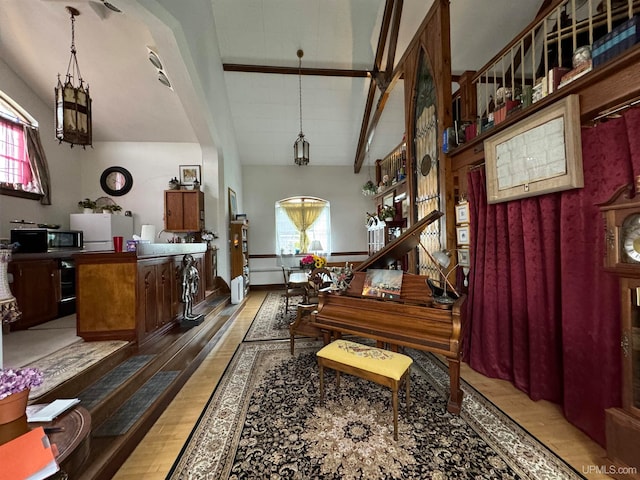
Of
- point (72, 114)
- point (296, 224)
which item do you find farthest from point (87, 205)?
point (296, 224)

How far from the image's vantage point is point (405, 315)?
2061 mm

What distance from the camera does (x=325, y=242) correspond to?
26.6ft

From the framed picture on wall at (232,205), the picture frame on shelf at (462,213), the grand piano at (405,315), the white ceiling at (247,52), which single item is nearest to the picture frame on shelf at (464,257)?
the picture frame on shelf at (462,213)

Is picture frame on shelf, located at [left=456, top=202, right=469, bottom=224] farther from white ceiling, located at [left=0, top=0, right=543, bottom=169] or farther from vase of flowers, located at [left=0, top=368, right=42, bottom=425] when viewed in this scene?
white ceiling, located at [left=0, top=0, right=543, bottom=169]

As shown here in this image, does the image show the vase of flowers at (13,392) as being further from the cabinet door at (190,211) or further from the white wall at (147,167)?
the white wall at (147,167)

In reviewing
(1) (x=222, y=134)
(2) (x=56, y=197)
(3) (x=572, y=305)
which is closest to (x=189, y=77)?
(1) (x=222, y=134)

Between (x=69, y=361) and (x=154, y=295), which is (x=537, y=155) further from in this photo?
(x=69, y=361)

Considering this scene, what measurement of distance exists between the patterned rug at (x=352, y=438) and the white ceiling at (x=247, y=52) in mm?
4061

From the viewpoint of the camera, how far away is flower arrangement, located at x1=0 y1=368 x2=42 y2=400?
92 cm

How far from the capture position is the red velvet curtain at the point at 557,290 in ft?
5.22

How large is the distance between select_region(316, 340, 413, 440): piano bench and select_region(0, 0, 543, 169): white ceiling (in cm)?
395

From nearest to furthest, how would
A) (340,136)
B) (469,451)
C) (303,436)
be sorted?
1. (469,451)
2. (303,436)
3. (340,136)

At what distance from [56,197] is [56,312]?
2.35 metres

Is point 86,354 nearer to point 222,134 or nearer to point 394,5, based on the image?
point 222,134
